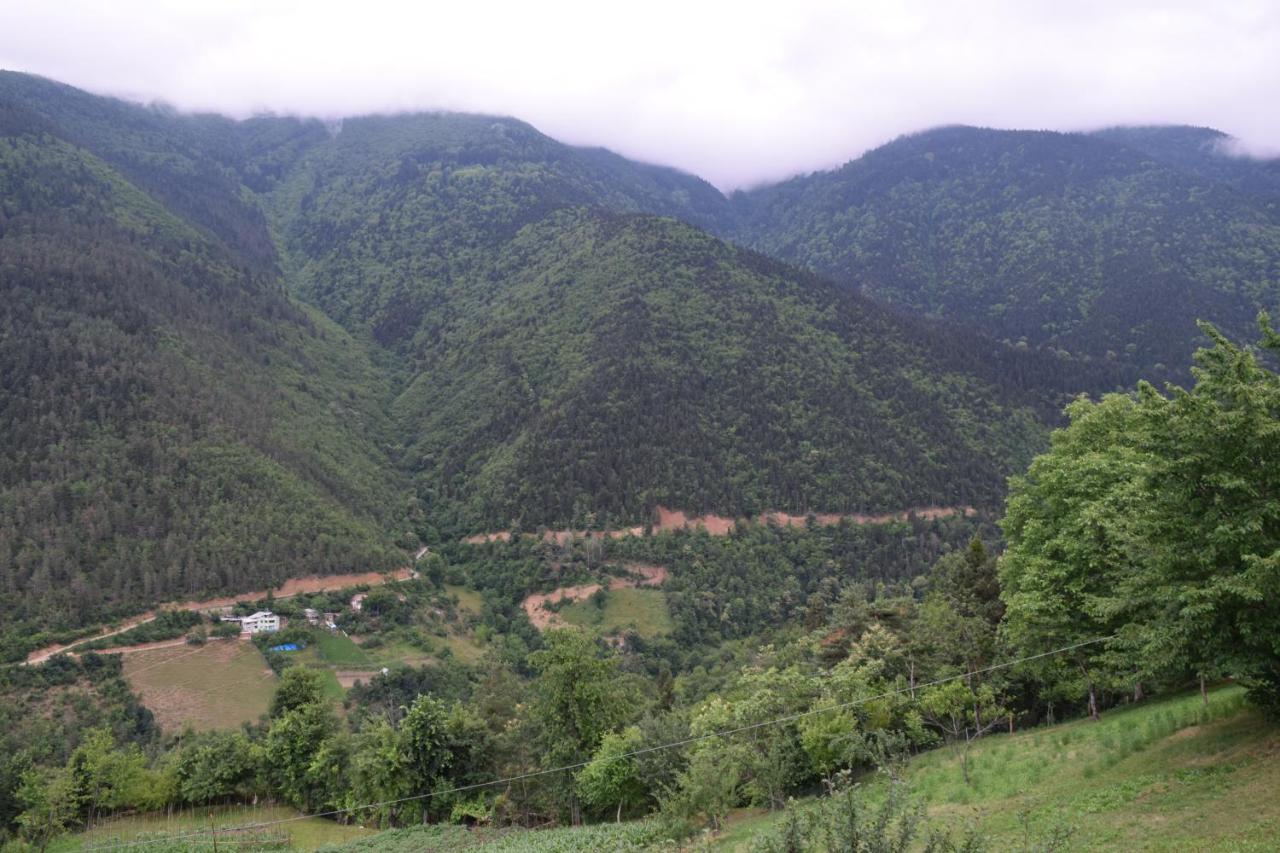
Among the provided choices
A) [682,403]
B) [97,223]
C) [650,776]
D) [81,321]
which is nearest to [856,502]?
[682,403]

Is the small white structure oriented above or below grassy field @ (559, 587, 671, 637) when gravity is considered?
above

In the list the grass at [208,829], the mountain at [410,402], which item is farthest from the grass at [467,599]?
the grass at [208,829]

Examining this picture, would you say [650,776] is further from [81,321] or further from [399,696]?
[81,321]

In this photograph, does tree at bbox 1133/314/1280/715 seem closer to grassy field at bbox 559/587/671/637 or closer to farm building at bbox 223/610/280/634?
grassy field at bbox 559/587/671/637

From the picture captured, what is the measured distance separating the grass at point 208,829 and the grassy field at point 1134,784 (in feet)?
81.8

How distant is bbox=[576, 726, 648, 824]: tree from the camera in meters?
35.7

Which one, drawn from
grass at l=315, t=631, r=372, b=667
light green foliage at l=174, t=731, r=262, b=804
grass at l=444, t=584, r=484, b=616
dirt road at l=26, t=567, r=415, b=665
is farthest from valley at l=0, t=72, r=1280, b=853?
grass at l=444, t=584, r=484, b=616

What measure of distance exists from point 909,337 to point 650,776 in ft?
439

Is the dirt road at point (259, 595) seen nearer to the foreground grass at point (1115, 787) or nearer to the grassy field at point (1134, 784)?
the foreground grass at point (1115, 787)

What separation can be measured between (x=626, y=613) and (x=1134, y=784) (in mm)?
76262

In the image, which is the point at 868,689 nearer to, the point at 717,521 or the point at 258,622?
the point at 258,622

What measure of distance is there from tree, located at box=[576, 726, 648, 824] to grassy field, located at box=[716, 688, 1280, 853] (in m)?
9.25

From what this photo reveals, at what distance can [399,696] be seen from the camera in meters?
72.1

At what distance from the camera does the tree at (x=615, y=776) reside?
3566cm
